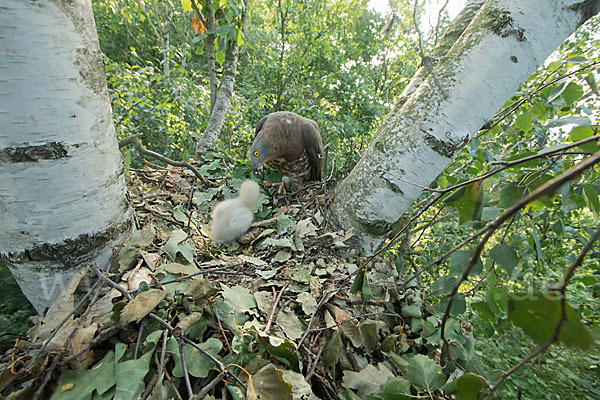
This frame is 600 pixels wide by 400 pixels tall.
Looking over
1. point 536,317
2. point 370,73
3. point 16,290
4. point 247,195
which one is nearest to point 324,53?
point 370,73

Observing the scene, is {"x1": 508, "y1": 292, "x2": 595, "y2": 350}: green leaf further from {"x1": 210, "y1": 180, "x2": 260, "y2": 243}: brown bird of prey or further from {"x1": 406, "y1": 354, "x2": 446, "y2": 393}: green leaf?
{"x1": 210, "y1": 180, "x2": 260, "y2": 243}: brown bird of prey

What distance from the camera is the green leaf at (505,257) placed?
68 centimetres

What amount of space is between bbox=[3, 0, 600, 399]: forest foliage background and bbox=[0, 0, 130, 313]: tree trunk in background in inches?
39.0

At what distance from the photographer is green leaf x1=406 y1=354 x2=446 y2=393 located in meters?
0.66

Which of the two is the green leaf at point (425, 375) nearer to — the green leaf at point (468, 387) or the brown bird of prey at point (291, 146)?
the green leaf at point (468, 387)

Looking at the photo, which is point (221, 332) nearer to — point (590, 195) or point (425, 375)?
point (425, 375)

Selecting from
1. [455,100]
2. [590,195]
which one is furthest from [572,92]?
[590,195]

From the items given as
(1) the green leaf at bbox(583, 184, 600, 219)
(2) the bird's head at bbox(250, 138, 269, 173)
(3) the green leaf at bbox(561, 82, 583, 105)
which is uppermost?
(3) the green leaf at bbox(561, 82, 583, 105)

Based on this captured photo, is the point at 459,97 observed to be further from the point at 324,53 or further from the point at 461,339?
the point at 324,53

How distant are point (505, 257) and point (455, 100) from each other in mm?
824

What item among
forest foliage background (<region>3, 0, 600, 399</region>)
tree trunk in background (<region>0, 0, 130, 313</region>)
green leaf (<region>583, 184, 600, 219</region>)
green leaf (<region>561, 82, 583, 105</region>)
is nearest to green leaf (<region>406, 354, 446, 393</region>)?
forest foliage background (<region>3, 0, 600, 399</region>)

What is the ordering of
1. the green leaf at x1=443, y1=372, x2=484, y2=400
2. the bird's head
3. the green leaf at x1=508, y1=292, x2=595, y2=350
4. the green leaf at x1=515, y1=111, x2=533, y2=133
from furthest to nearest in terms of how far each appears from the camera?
the bird's head → the green leaf at x1=515, y1=111, x2=533, y2=133 → the green leaf at x1=443, y1=372, x2=484, y2=400 → the green leaf at x1=508, y1=292, x2=595, y2=350

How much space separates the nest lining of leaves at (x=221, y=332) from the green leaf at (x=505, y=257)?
0.93ft

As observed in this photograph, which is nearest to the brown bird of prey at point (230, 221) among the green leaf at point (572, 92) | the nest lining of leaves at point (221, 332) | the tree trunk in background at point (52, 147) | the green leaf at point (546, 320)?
the nest lining of leaves at point (221, 332)
